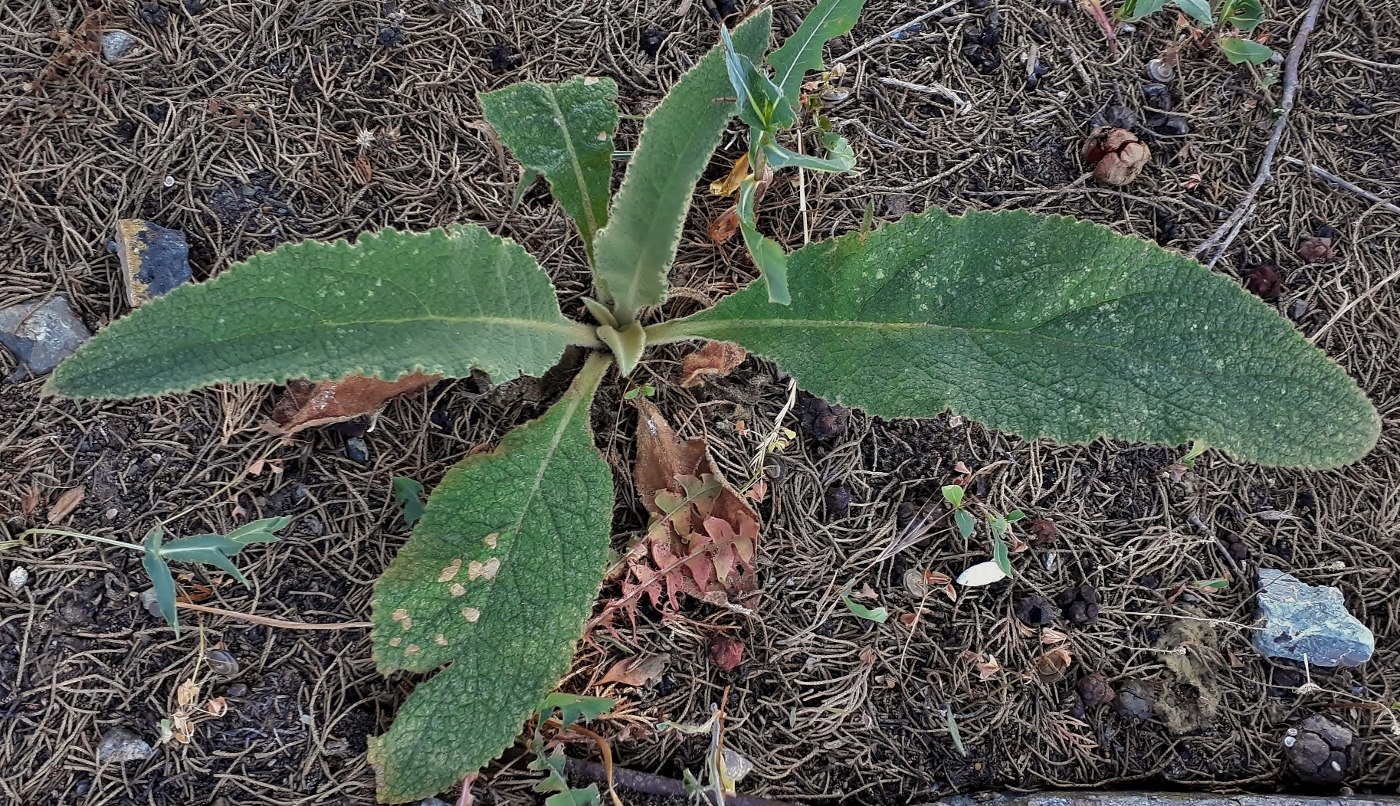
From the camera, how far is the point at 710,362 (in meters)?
1.97

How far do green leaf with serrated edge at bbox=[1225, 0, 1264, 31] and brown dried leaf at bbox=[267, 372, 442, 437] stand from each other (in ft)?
6.80

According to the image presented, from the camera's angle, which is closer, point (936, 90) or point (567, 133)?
point (567, 133)

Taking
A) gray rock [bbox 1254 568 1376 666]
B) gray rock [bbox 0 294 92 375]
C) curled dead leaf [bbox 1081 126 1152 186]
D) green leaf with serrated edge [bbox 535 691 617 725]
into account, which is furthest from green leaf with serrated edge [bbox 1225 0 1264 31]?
gray rock [bbox 0 294 92 375]

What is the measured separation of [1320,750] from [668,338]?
1.76 m

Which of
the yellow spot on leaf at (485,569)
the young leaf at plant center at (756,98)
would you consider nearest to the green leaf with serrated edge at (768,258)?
the young leaf at plant center at (756,98)

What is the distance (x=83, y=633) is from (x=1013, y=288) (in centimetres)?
193

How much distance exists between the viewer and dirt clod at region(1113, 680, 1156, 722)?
1.98 metres

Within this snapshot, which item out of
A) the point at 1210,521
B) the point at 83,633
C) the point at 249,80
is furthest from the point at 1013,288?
the point at 83,633

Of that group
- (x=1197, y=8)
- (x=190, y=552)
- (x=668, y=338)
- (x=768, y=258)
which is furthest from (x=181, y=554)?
(x=1197, y=8)

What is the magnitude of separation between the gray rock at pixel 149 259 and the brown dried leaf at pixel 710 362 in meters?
1.06

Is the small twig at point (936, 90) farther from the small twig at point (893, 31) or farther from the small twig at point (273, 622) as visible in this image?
the small twig at point (273, 622)

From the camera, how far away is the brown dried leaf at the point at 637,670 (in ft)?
6.04

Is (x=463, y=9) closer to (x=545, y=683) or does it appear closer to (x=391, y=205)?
(x=391, y=205)

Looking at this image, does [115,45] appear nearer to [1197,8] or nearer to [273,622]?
[273,622]
